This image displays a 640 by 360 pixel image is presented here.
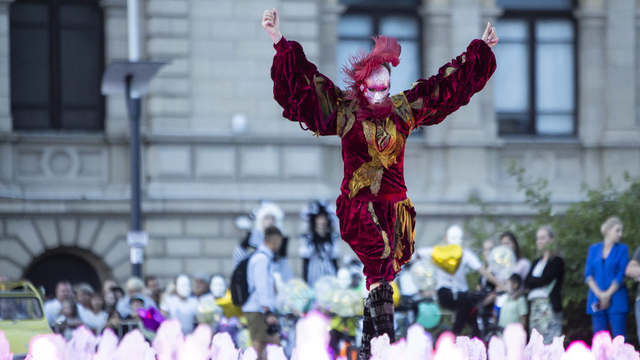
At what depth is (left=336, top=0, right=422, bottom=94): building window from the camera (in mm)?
15656

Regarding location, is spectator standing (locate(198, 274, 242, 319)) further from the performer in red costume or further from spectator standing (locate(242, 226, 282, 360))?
the performer in red costume

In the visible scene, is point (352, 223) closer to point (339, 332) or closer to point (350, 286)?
point (339, 332)

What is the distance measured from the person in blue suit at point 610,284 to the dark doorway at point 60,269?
28.8ft

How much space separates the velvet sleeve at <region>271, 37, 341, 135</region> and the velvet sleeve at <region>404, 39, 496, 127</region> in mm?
422

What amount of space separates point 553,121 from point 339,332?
9.18 m

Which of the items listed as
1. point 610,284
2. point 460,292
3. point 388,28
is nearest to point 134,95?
point 460,292

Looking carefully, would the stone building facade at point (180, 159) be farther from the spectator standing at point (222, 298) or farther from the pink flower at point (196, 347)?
the pink flower at point (196, 347)

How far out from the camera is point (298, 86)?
4262 mm

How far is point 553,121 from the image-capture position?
16141mm

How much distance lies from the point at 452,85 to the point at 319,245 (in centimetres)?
579

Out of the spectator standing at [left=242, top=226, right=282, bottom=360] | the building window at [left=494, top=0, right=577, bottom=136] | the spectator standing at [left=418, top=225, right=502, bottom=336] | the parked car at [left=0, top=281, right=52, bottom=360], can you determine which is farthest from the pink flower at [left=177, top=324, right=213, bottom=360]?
the building window at [left=494, top=0, right=577, bottom=136]

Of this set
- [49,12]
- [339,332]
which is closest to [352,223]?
[339,332]

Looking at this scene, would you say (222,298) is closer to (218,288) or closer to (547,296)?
(218,288)

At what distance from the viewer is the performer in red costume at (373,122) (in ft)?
14.0
